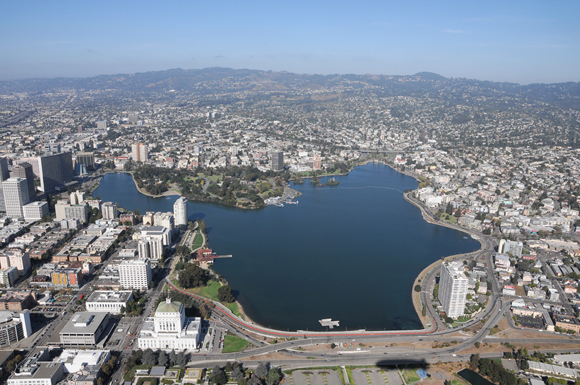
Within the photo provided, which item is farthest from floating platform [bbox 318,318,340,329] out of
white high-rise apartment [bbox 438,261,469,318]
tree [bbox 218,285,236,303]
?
white high-rise apartment [bbox 438,261,469,318]

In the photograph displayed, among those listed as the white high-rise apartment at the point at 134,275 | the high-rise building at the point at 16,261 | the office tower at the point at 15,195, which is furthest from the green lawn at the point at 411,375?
the office tower at the point at 15,195

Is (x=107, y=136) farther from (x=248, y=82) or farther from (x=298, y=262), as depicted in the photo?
(x=248, y=82)

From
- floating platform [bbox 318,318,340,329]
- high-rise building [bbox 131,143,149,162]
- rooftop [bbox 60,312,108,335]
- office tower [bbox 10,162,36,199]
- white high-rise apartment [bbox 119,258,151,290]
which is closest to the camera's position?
rooftop [bbox 60,312,108,335]

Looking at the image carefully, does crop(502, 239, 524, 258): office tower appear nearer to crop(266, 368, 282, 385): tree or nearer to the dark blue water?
the dark blue water

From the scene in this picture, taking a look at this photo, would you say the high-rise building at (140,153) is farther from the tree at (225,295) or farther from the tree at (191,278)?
the tree at (225,295)

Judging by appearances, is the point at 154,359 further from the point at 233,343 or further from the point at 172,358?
the point at 233,343

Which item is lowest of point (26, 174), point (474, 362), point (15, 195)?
point (474, 362)

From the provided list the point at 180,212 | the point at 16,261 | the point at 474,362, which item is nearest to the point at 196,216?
the point at 180,212
